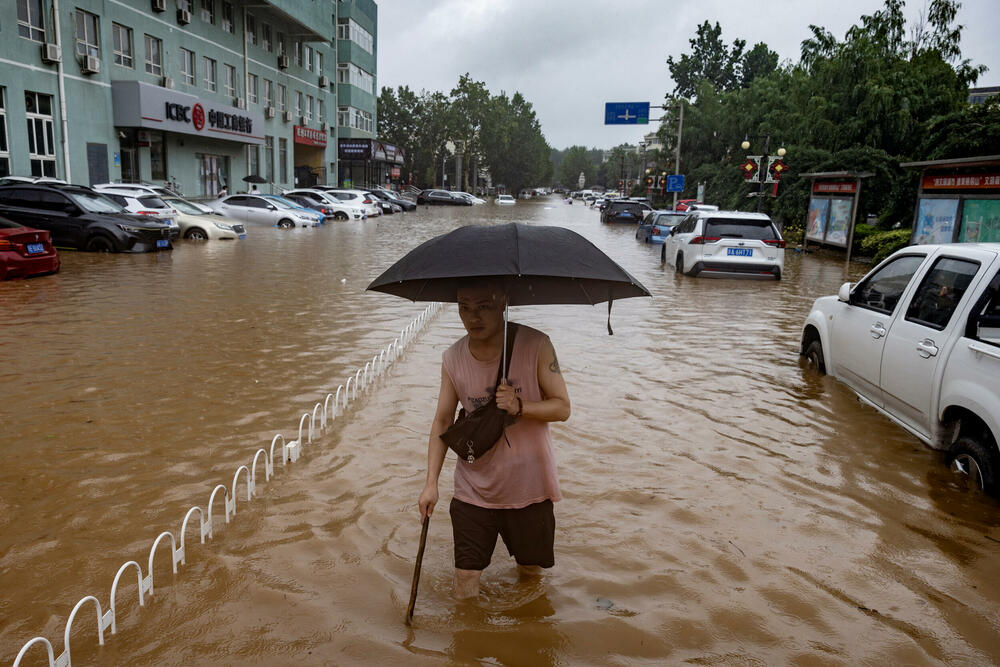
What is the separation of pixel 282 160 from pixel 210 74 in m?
9.93

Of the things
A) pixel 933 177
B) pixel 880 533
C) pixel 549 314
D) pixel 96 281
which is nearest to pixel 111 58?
pixel 96 281

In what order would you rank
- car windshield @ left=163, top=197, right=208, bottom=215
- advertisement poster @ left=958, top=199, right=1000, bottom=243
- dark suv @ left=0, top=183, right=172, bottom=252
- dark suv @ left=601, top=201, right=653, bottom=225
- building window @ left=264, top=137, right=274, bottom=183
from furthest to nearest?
dark suv @ left=601, top=201, right=653, bottom=225 < building window @ left=264, top=137, right=274, bottom=183 < car windshield @ left=163, top=197, right=208, bottom=215 < dark suv @ left=0, top=183, right=172, bottom=252 < advertisement poster @ left=958, top=199, right=1000, bottom=243

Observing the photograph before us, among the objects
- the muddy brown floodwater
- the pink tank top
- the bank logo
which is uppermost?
the bank logo

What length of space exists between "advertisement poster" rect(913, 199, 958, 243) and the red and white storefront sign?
36520 millimetres

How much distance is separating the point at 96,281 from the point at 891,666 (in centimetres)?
1363

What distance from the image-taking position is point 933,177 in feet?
55.5

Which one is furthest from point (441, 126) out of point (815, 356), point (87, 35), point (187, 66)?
point (815, 356)

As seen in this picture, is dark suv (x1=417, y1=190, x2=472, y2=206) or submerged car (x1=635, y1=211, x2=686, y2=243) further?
dark suv (x1=417, y1=190, x2=472, y2=206)

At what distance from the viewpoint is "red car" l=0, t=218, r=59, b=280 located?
12.8m

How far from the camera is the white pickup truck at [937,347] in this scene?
4.64m

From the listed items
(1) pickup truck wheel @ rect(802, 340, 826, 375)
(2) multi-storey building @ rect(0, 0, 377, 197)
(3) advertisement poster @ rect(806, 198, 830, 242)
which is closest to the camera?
(1) pickup truck wheel @ rect(802, 340, 826, 375)

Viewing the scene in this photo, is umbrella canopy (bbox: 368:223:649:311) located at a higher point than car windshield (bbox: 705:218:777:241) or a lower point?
higher

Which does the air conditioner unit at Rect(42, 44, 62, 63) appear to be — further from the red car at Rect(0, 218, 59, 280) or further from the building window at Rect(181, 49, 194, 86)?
the red car at Rect(0, 218, 59, 280)

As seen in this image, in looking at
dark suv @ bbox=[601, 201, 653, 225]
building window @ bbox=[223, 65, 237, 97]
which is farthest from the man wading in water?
dark suv @ bbox=[601, 201, 653, 225]
